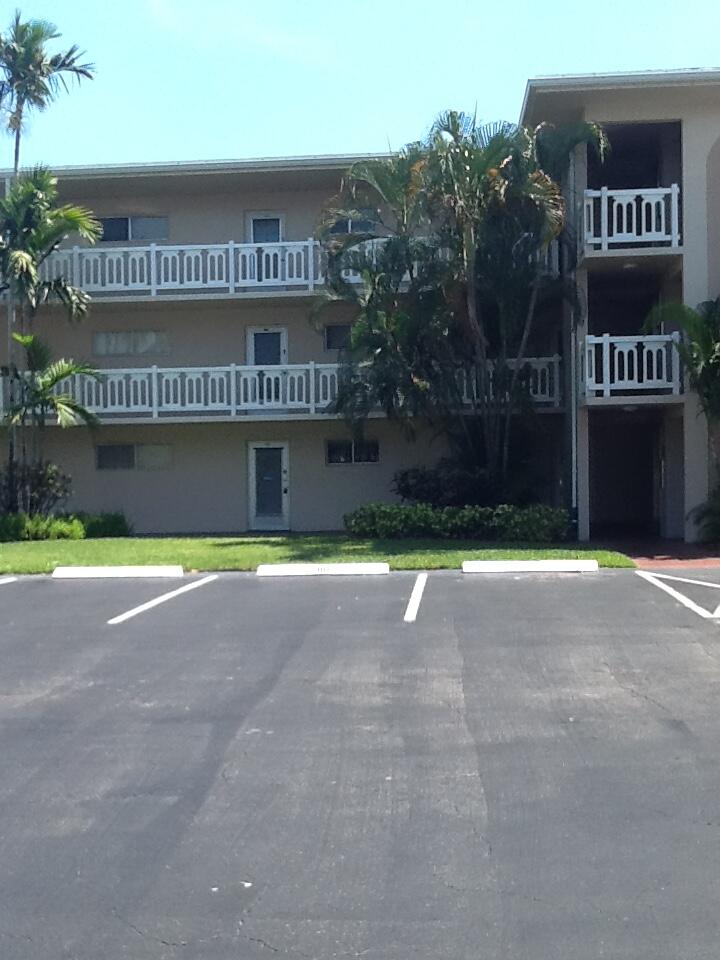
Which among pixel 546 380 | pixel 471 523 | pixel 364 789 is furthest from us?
pixel 546 380

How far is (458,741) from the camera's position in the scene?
6.99 meters

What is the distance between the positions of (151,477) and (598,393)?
9.79 metres

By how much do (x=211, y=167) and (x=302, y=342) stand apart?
389 cm

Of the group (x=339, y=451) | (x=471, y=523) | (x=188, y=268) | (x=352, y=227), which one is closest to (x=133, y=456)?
(x=188, y=268)

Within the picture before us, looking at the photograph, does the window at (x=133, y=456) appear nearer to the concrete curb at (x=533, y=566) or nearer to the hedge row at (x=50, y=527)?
the hedge row at (x=50, y=527)

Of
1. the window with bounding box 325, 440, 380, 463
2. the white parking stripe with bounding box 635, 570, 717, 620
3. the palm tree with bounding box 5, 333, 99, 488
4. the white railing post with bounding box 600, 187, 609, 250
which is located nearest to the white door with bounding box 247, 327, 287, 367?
the window with bounding box 325, 440, 380, 463

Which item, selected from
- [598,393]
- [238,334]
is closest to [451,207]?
[598,393]

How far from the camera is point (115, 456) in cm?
2414

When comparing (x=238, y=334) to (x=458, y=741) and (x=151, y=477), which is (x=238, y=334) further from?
(x=458, y=741)

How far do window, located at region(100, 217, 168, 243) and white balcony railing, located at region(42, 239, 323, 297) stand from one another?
1346mm

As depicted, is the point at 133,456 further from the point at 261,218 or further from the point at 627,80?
the point at 627,80

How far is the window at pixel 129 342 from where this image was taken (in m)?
24.0

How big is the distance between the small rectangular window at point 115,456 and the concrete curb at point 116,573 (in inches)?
340

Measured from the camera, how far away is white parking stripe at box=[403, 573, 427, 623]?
1130 cm
